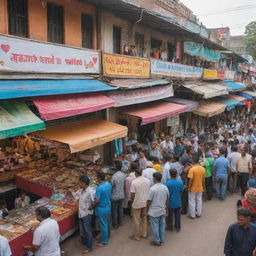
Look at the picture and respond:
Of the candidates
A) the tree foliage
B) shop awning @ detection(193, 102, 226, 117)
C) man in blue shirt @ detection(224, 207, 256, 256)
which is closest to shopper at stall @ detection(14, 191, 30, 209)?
man in blue shirt @ detection(224, 207, 256, 256)

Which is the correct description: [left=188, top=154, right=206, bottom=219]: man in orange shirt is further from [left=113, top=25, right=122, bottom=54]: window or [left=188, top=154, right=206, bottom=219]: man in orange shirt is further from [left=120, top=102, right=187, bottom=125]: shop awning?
[left=113, top=25, right=122, bottom=54]: window

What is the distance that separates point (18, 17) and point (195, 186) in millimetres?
6603

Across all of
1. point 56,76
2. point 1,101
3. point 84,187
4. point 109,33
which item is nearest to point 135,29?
point 109,33

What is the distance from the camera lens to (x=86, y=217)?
5895 millimetres

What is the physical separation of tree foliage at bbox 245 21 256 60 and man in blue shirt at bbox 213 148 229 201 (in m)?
39.3

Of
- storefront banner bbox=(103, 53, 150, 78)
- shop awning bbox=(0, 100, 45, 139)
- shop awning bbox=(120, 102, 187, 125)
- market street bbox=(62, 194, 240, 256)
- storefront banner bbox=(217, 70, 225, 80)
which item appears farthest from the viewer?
storefront banner bbox=(217, 70, 225, 80)

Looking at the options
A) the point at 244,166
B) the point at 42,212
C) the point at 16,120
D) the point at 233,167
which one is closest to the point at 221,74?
the point at 233,167

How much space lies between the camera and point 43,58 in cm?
686

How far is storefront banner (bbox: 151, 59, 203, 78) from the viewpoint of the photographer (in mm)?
11913

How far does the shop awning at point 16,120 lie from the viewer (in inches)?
212

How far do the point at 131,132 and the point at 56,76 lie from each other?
5.19 m

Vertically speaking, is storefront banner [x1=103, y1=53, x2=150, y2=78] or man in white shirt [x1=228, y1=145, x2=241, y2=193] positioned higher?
storefront banner [x1=103, y1=53, x2=150, y2=78]

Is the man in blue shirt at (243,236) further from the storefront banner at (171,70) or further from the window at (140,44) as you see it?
the window at (140,44)

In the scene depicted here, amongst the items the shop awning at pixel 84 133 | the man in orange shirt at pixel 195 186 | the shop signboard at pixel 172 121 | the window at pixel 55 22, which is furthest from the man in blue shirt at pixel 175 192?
the shop signboard at pixel 172 121
